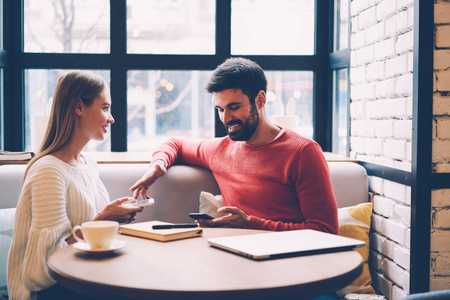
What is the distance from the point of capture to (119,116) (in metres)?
2.85

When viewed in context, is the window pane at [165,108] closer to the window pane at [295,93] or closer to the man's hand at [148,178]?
the window pane at [295,93]

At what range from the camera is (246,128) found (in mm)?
1986

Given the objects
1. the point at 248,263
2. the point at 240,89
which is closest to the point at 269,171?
the point at 240,89

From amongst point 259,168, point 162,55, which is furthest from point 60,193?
point 162,55

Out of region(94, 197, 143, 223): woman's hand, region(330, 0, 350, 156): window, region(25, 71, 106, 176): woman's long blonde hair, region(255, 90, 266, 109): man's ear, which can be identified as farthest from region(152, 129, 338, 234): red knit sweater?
region(330, 0, 350, 156): window

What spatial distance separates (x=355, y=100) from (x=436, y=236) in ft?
3.01

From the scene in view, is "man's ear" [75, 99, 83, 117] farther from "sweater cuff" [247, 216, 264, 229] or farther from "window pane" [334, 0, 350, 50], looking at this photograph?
"window pane" [334, 0, 350, 50]

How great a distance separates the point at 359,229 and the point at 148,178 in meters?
1.02

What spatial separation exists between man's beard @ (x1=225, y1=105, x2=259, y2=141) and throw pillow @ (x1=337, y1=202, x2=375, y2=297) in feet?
2.01

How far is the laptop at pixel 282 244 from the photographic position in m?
1.20

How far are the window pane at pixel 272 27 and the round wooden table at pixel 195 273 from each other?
6.32ft

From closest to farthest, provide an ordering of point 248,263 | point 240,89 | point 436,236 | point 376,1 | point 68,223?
point 248,263, point 68,223, point 436,236, point 240,89, point 376,1

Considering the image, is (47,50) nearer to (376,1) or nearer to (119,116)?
(119,116)

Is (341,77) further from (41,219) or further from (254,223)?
(41,219)
